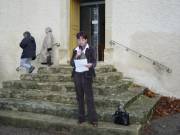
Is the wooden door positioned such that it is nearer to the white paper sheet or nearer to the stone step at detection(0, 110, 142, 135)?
the stone step at detection(0, 110, 142, 135)

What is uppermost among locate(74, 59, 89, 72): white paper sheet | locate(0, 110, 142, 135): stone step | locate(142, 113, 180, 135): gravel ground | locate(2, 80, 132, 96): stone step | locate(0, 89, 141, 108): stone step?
locate(74, 59, 89, 72): white paper sheet

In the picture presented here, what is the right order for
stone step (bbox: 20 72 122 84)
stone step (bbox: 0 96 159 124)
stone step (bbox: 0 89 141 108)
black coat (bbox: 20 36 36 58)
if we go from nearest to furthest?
1. stone step (bbox: 0 96 159 124)
2. stone step (bbox: 0 89 141 108)
3. stone step (bbox: 20 72 122 84)
4. black coat (bbox: 20 36 36 58)

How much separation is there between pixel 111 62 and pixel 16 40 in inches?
153

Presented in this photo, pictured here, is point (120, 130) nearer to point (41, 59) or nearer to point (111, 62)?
point (111, 62)

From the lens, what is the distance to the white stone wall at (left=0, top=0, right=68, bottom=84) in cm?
1097

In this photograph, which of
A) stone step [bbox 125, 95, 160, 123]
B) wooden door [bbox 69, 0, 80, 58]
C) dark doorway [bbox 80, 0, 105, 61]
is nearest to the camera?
stone step [bbox 125, 95, 160, 123]

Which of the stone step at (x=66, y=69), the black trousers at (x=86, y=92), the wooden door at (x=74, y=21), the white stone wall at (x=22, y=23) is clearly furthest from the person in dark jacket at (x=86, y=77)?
the wooden door at (x=74, y=21)

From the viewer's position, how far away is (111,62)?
10.2 metres

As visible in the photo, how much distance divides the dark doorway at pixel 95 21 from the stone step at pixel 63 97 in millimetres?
3337

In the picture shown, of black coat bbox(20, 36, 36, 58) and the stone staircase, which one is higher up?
black coat bbox(20, 36, 36, 58)

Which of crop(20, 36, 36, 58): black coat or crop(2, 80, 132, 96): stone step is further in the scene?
crop(20, 36, 36, 58): black coat

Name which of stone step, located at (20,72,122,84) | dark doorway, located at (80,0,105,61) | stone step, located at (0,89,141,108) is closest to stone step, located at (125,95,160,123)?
stone step, located at (0,89,141,108)

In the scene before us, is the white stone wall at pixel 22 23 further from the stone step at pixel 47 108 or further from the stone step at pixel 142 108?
the stone step at pixel 142 108

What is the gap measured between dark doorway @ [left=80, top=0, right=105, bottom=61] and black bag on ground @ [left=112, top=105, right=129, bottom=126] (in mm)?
4783
